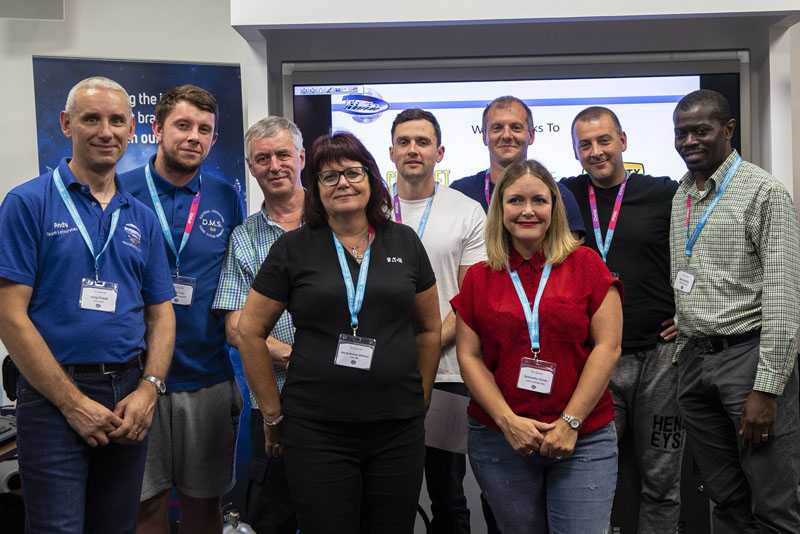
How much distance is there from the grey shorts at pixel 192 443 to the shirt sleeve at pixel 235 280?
306 mm

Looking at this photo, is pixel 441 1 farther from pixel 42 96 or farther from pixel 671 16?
pixel 42 96

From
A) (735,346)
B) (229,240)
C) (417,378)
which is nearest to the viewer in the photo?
(417,378)

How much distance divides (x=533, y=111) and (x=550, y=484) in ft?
7.48

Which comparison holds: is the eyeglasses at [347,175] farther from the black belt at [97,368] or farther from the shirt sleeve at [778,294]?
the shirt sleeve at [778,294]

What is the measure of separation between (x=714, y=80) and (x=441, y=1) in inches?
60.8

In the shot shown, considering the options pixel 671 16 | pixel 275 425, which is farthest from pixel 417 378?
pixel 671 16

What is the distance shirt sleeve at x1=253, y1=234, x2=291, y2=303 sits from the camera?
6.61ft

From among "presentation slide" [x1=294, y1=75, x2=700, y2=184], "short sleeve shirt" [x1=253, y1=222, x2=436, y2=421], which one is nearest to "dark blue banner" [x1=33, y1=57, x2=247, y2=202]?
"presentation slide" [x1=294, y1=75, x2=700, y2=184]

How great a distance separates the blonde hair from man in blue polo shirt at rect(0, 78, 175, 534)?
103 centimetres

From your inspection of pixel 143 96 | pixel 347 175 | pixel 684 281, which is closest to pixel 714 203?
pixel 684 281

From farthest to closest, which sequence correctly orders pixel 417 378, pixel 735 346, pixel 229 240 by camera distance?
pixel 229 240, pixel 735 346, pixel 417 378

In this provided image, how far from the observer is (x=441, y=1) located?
10.2 feet

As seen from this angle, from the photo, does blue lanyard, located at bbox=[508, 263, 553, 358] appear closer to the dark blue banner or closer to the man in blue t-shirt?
the man in blue t-shirt

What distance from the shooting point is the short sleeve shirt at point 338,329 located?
1.94 metres
